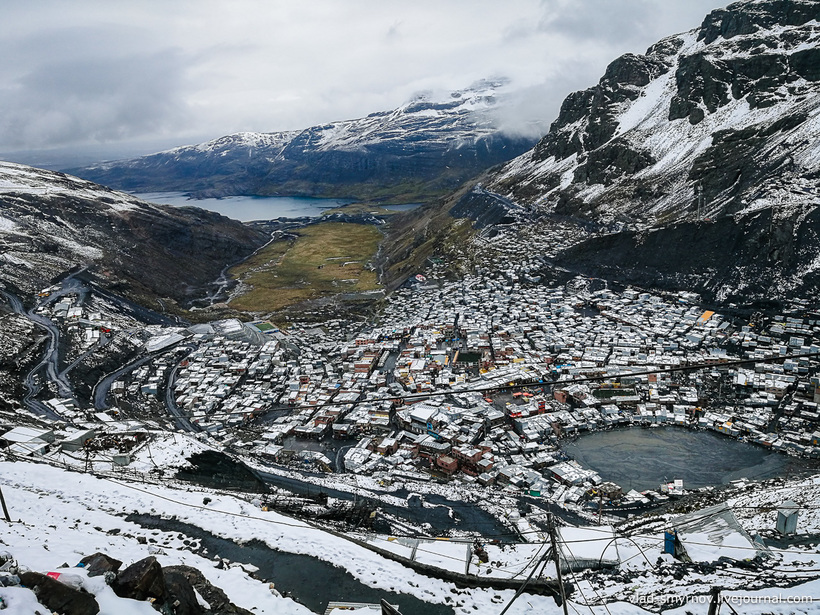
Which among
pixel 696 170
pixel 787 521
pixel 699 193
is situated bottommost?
pixel 787 521

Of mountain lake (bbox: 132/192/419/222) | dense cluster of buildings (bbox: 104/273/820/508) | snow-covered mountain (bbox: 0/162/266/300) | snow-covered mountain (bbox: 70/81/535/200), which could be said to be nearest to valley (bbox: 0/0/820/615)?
dense cluster of buildings (bbox: 104/273/820/508)

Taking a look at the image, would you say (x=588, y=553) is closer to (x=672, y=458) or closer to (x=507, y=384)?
(x=672, y=458)

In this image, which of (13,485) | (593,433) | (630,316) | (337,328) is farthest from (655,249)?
(13,485)

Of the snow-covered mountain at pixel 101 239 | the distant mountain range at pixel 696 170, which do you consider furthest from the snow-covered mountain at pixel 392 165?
the snow-covered mountain at pixel 101 239

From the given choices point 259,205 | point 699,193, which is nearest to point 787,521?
point 699,193

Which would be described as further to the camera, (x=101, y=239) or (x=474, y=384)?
(x=101, y=239)

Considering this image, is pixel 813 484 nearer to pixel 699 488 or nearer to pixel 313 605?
pixel 699 488

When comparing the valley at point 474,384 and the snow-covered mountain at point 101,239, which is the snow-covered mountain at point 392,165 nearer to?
the snow-covered mountain at point 101,239
